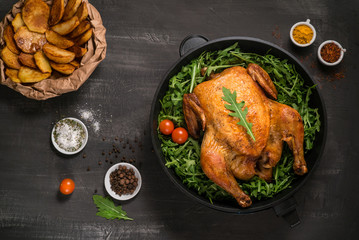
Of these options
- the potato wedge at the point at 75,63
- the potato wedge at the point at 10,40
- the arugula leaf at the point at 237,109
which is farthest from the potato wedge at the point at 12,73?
the arugula leaf at the point at 237,109

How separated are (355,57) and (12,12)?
260cm

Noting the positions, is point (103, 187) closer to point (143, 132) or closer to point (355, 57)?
point (143, 132)

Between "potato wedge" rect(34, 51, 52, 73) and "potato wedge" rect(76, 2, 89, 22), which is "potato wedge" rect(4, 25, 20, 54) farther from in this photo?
"potato wedge" rect(76, 2, 89, 22)

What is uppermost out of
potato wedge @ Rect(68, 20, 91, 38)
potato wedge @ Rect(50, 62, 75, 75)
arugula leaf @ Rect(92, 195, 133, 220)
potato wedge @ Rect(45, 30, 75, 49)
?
potato wedge @ Rect(68, 20, 91, 38)

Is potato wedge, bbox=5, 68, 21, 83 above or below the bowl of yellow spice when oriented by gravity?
below

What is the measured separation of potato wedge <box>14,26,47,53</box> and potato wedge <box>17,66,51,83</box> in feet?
0.44

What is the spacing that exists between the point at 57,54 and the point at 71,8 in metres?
0.35

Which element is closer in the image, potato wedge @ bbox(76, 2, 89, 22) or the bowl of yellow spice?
potato wedge @ bbox(76, 2, 89, 22)

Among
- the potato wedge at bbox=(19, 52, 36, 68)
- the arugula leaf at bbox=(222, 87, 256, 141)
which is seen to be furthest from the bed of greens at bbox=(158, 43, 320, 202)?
the potato wedge at bbox=(19, 52, 36, 68)

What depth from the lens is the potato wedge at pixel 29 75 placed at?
2420mm

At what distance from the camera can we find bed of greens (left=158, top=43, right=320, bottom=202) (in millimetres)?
2439

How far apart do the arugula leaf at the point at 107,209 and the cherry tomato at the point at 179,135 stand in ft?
2.35

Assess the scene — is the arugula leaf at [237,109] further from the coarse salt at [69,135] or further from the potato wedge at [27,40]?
the potato wedge at [27,40]

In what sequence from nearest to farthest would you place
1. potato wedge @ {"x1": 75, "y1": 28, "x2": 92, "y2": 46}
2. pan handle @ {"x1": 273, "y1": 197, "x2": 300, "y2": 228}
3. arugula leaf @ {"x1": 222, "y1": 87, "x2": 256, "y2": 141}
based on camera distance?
arugula leaf @ {"x1": 222, "y1": 87, "x2": 256, "y2": 141} < pan handle @ {"x1": 273, "y1": 197, "x2": 300, "y2": 228} < potato wedge @ {"x1": 75, "y1": 28, "x2": 92, "y2": 46}
